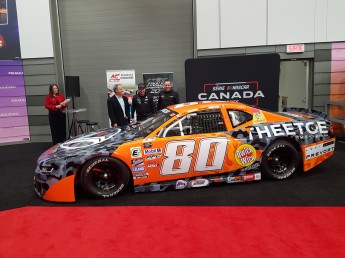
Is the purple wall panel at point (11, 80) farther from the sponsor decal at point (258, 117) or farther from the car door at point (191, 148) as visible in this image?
the sponsor decal at point (258, 117)

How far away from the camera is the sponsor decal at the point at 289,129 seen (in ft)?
14.9

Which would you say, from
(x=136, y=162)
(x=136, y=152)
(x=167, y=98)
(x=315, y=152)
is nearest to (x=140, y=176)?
(x=136, y=162)

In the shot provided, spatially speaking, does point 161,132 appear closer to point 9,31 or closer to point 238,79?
point 238,79

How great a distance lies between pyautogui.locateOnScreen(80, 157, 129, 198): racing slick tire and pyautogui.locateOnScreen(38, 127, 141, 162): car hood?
0.15 meters

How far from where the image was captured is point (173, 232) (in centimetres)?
319

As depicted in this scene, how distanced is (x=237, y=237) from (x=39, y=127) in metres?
7.30

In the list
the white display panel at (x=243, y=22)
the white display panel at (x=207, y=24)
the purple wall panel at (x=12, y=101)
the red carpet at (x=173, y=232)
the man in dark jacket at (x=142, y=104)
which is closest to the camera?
the red carpet at (x=173, y=232)

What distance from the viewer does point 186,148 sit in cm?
423

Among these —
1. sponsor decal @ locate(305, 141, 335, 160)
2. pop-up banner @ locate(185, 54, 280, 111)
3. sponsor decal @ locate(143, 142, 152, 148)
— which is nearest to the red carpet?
sponsor decal @ locate(143, 142, 152, 148)

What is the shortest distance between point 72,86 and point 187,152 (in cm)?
495

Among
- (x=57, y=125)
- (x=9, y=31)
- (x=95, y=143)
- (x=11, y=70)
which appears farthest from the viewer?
(x=11, y=70)

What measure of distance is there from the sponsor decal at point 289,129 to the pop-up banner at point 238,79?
2.61m

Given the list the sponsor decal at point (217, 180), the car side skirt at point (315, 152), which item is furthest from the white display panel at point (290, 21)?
the sponsor decal at point (217, 180)

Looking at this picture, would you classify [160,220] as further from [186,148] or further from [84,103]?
[84,103]
